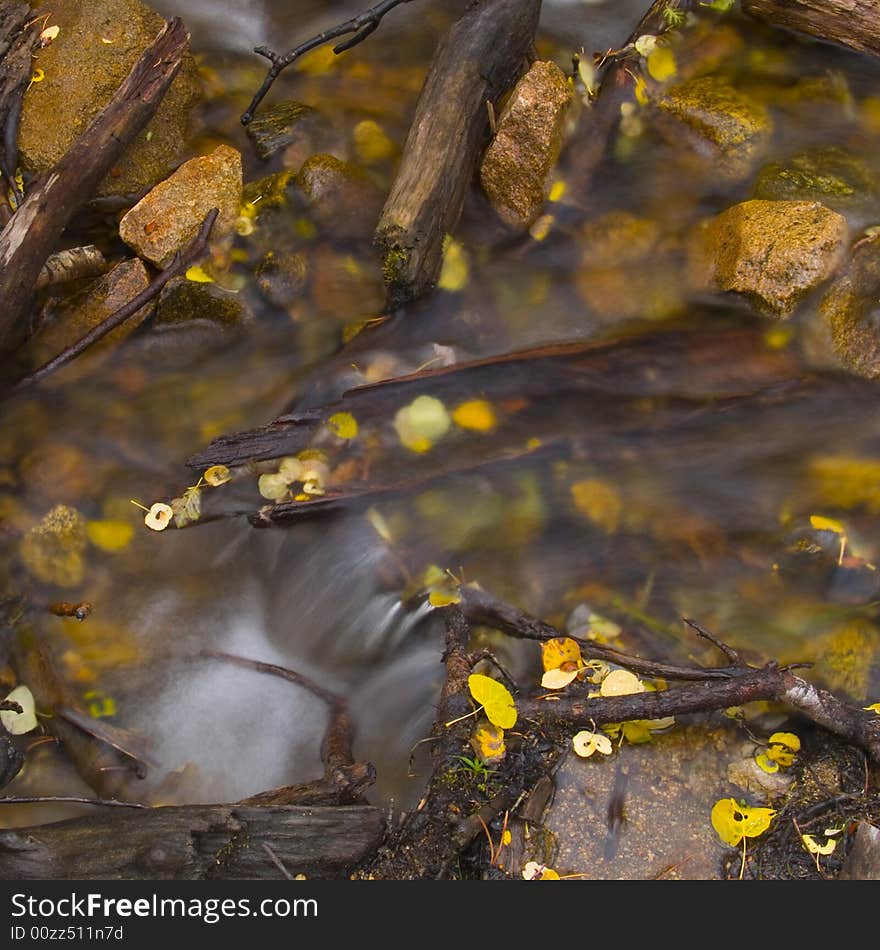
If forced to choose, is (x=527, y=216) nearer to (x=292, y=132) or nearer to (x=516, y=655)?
(x=292, y=132)

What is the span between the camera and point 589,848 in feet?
9.52

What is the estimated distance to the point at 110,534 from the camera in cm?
376

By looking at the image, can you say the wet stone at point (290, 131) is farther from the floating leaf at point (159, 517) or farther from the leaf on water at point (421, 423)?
the floating leaf at point (159, 517)

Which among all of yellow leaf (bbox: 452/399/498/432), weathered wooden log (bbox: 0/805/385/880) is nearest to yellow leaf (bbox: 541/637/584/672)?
weathered wooden log (bbox: 0/805/385/880)

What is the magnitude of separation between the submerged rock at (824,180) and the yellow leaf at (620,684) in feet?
7.70

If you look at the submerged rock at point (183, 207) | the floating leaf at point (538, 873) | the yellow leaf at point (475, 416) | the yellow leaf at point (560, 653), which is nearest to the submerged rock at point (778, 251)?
the yellow leaf at point (475, 416)

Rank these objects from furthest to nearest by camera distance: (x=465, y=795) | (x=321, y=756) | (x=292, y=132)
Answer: (x=292, y=132) < (x=321, y=756) < (x=465, y=795)

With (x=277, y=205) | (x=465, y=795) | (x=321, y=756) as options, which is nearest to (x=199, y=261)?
(x=277, y=205)

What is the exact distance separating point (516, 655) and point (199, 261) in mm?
2376

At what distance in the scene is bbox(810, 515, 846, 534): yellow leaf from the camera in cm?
352

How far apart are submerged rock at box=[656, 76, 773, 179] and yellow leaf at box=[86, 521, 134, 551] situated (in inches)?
125

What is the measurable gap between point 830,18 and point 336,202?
8.39ft

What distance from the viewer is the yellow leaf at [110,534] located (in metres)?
3.75

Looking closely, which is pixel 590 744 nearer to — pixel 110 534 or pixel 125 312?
pixel 110 534
